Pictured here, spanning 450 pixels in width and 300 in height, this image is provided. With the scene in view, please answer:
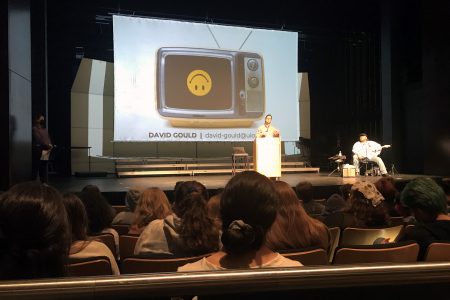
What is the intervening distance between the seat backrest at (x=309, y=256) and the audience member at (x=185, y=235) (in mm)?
414

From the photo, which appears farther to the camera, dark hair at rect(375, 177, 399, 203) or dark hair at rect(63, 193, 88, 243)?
dark hair at rect(375, 177, 399, 203)

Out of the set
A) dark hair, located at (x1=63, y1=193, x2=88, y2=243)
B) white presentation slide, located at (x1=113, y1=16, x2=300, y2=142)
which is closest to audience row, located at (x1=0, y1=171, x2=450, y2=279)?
dark hair, located at (x1=63, y1=193, x2=88, y2=243)

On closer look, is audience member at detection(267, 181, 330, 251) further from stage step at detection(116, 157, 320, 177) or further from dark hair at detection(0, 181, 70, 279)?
stage step at detection(116, 157, 320, 177)

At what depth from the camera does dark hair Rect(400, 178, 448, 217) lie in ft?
6.76

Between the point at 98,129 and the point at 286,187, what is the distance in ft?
32.1

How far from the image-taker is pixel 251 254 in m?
1.22

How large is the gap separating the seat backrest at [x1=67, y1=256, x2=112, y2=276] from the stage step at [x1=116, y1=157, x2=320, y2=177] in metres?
8.19

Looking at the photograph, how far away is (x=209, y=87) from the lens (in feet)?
32.2

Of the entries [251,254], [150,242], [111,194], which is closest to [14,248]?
[251,254]

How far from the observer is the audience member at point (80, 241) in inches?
66.7

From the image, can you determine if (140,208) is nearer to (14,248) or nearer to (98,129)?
(14,248)

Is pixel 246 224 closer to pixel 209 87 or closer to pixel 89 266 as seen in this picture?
pixel 89 266

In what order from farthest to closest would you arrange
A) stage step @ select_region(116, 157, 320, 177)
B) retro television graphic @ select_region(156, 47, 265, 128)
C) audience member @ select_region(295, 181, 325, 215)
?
stage step @ select_region(116, 157, 320, 177) < retro television graphic @ select_region(156, 47, 265, 128) < audience member @ select_region(295, 181, 325, 215)

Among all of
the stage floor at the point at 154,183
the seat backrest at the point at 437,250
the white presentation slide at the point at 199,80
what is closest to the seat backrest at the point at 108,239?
the seat backrest at the point at 437,250
